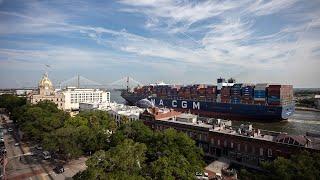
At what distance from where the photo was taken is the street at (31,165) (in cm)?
3325

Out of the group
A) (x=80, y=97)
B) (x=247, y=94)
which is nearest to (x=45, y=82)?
(x=80, y=97)

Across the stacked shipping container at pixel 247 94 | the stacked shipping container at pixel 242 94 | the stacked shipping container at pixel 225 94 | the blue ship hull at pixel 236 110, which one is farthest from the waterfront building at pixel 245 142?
the stacked shipping container at pixel 225 94

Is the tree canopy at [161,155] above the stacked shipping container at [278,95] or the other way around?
the other way around

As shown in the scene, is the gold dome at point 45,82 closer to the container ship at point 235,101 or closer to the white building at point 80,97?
the white building at point 80,97

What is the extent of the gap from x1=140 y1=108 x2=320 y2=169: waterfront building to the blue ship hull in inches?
1534

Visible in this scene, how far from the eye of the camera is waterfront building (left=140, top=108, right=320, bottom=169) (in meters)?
31.2

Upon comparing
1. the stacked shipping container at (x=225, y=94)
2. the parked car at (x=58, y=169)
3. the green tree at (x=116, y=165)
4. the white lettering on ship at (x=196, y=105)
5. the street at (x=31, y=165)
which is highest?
the stacked shipping container at (x=225, y=94)

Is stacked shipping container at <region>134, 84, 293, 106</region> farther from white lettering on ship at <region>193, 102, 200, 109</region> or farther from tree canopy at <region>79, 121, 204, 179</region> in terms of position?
tree canopy at <region>79, 121, 204, 179</region>

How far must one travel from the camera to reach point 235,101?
8844 centimetres

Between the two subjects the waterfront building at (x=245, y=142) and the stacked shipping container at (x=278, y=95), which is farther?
the stacked shipping container at (x=278, y=95)

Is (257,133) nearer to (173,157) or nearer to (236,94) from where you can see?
(173,157)

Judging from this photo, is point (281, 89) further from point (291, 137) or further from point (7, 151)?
point (7, 151)

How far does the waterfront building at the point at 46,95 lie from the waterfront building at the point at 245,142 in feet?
222

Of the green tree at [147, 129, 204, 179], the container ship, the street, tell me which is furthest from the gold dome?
the green tree at [147, 129, 204, 179]
